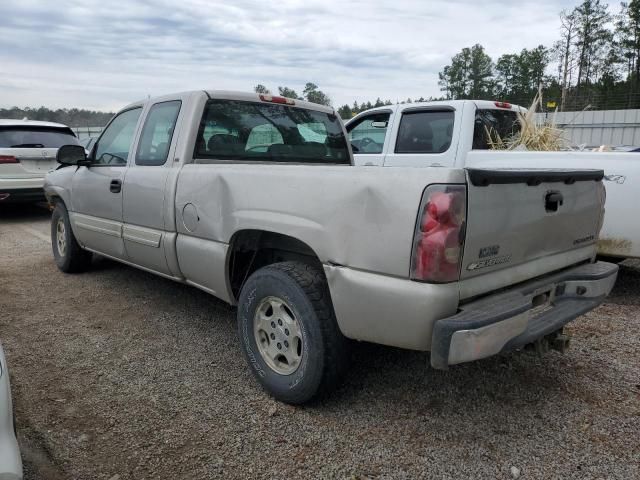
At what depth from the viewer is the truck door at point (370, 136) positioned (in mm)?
6715

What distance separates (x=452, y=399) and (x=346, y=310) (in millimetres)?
981

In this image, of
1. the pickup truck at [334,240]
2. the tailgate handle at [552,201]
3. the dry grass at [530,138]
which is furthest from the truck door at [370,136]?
the tailgate handle at [552,201]

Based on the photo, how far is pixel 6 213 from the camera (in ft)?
34.9

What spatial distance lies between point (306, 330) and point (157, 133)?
7.71 feet

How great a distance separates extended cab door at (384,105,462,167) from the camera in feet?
19.6

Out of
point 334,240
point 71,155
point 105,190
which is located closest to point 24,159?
point 71,155

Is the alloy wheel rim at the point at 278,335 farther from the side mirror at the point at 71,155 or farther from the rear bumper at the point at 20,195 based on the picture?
the rear bumper at the point at 20,195

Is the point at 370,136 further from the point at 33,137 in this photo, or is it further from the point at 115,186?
the point at 33,137

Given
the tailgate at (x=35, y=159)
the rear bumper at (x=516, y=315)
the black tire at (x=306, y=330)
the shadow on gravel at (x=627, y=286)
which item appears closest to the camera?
the rear bumper at (x=516, y=315)

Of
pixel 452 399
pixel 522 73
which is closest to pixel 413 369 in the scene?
pixel 452 399

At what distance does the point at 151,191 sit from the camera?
3916 millimetres

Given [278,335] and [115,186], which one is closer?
[278,335]

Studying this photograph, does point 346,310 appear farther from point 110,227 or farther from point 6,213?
point 6,213

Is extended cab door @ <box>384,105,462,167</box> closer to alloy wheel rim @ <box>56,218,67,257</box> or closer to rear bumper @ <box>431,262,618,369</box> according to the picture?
rear bumper @ <box>431,262,618,369</box>
